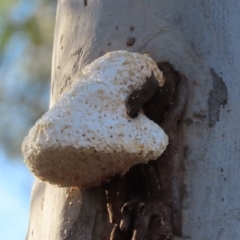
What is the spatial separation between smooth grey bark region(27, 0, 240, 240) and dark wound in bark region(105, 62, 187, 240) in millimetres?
16

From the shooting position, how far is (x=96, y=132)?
27.5 inches

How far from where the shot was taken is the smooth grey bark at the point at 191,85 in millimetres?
745

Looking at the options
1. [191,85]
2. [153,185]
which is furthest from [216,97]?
[153,185]

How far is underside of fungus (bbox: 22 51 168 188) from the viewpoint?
697 millimetres

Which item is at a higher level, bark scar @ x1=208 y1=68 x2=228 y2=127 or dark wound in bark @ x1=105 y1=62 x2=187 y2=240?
bark scar @ x1=208 y1=68 x2=228 y2=127

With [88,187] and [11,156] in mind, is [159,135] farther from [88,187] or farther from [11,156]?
[11,156]

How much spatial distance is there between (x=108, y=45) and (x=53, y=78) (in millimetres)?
167

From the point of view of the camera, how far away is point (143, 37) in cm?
84

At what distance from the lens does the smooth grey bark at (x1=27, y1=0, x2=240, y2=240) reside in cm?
75

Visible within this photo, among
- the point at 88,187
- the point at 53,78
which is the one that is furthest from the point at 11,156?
the point at 88,187

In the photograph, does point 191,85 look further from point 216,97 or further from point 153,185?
point 153,185

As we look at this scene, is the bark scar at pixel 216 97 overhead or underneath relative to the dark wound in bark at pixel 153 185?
overhead

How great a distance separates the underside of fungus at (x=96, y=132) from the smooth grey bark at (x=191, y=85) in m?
0.05

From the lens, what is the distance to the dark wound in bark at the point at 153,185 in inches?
28.7
